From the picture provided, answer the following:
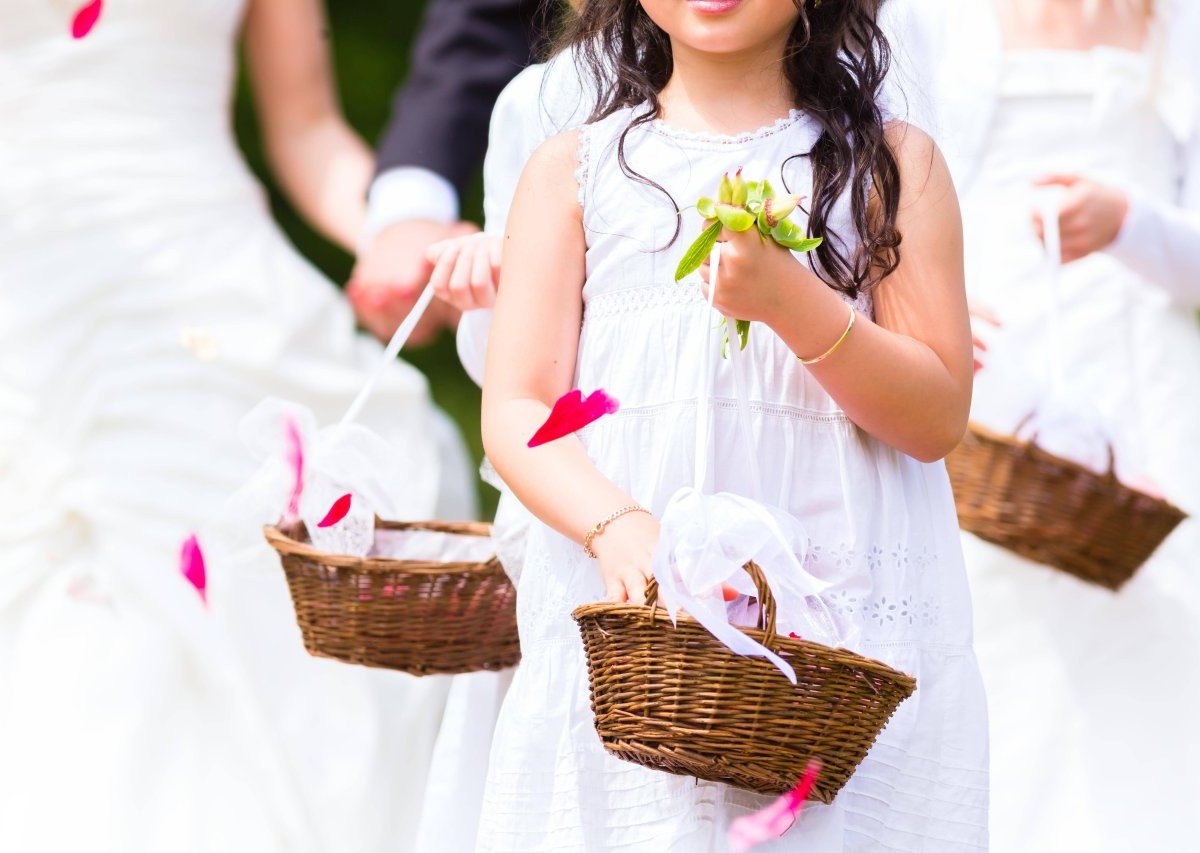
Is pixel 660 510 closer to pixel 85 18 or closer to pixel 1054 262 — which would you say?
pixel 1054 262

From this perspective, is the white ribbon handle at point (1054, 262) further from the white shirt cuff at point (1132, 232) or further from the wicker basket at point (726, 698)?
the wicker basket at point (726, 698)

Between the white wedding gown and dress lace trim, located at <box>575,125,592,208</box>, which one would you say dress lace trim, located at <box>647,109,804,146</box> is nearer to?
dress lace trim, located at <box>575,125,592,208</box>

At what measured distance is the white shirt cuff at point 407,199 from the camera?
3.94m

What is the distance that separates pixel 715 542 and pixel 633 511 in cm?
22

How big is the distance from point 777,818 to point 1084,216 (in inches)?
59.9

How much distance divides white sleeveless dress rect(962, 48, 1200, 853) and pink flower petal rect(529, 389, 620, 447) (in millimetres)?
1014

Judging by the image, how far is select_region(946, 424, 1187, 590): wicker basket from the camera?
286 cm

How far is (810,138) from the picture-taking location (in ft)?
7.74

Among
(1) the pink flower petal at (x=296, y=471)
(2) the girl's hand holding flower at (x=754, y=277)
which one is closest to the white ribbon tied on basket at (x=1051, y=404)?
(2) the girl's hand holding flower at (x=754, y=277)

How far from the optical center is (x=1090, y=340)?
3361 millimetres

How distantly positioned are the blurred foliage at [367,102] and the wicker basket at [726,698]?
16.2 feet

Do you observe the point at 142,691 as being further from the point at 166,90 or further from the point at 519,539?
the point at 166,90

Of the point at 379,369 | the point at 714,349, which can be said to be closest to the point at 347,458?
the point at 379,369

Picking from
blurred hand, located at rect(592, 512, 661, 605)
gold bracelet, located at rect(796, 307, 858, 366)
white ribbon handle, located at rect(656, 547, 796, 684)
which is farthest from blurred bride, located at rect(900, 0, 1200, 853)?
white ribbon handle, located at rect(656, 547, 796, 684)
